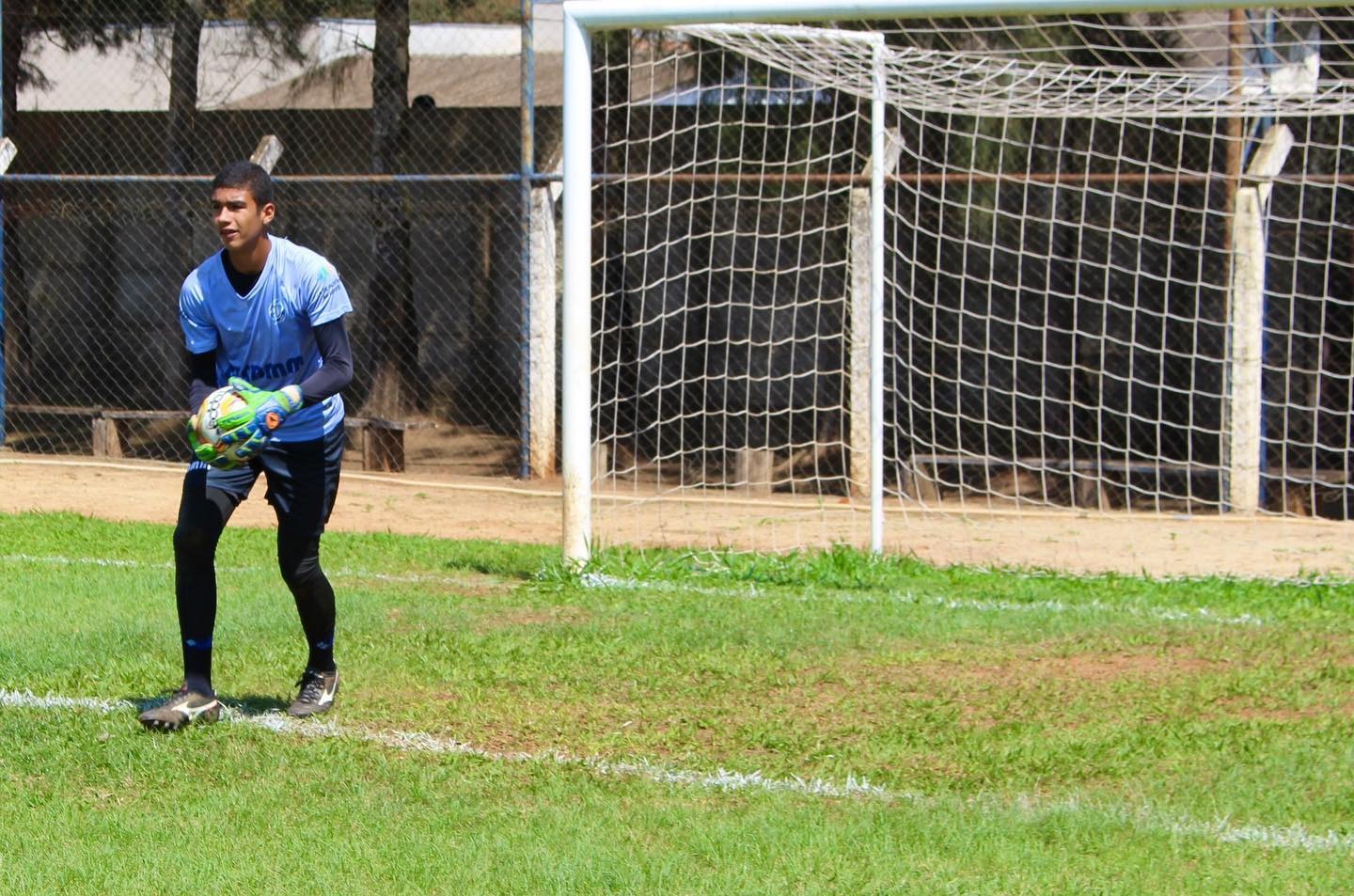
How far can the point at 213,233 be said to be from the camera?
58.1ft

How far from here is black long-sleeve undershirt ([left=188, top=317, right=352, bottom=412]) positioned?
560cm

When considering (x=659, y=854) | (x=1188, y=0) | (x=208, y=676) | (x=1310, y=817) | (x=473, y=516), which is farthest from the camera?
(x=473, y=516)

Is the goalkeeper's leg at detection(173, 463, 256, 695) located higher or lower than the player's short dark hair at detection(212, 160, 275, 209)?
lower

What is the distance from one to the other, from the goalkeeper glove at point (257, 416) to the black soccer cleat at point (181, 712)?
3.01ft

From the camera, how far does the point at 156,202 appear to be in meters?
18.2

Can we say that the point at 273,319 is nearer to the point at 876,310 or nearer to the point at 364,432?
the point at 876,310

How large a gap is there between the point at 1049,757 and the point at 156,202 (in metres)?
14.9

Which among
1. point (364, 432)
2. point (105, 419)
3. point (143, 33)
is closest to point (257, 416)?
point (364, 432)

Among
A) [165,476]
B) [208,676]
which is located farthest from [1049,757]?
[165,476]

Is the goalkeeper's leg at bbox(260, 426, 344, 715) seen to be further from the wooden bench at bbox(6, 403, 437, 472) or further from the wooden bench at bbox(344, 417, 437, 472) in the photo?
the wooden bench at bbox(344, 417, 437, 472)

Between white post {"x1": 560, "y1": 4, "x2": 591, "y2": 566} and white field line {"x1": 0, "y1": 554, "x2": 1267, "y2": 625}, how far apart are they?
→ 1.95ft

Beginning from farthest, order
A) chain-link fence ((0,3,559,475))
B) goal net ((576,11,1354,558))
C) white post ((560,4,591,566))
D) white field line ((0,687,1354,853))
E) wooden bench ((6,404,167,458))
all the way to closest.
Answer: chain-link fence ((0,3,559,475)) < wooden bench ((6,404,167,458)) < goal net ((576,11,1354,558)) < white post ((560,4,591,566)) < white field line ((0,687,1354,853))

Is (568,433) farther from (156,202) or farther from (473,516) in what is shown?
(156,202)

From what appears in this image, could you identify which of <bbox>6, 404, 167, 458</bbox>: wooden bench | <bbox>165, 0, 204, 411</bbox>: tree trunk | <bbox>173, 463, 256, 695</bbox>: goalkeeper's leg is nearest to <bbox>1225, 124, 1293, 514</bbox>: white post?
<bbox>173, 463, 256, 695</bbox>: goalkeeper's leg
